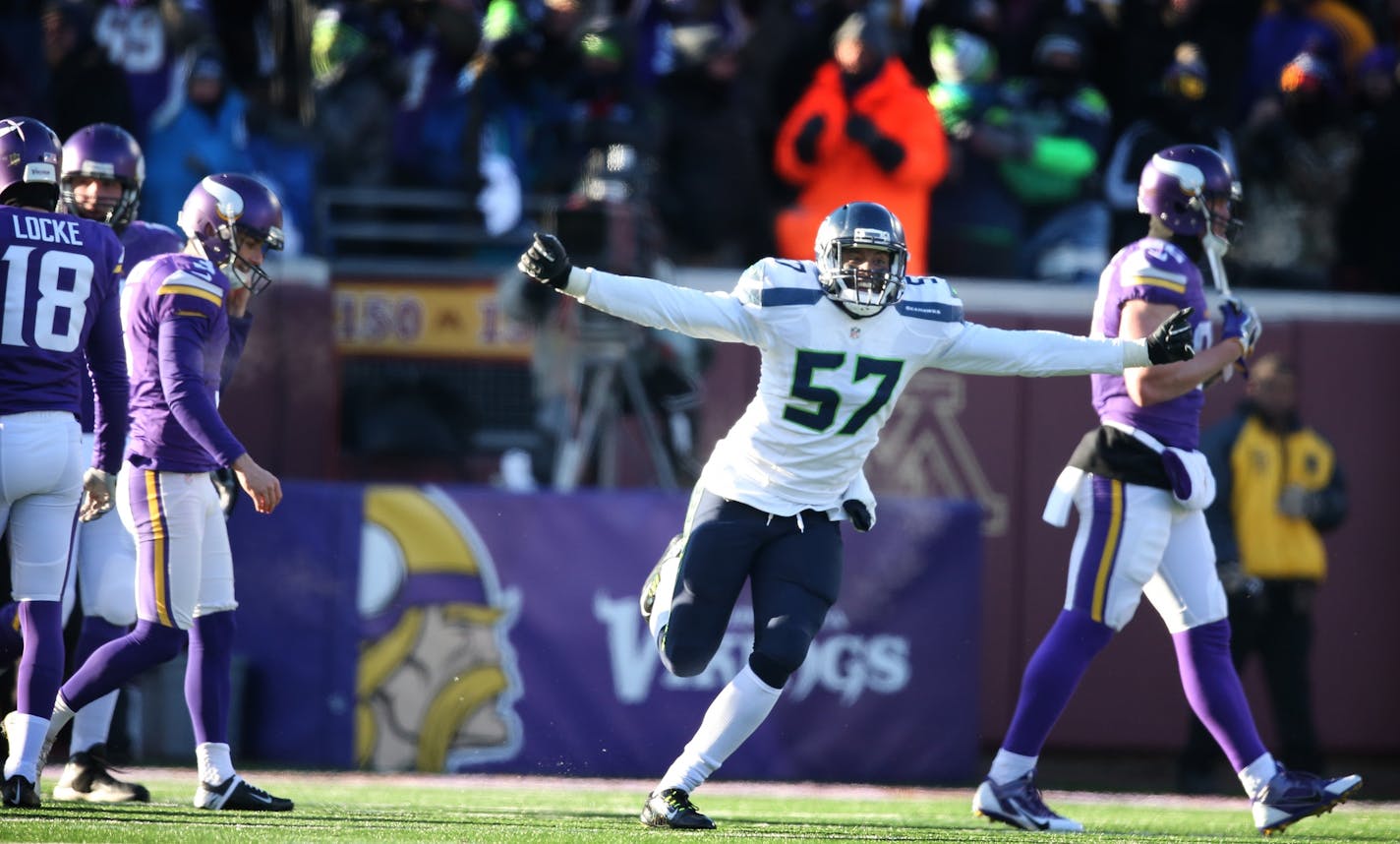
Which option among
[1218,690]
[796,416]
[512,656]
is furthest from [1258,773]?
[512,656]

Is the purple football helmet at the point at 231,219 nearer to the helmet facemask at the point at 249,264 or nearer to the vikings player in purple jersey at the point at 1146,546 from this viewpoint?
the helmet facemask at the point at 249,264

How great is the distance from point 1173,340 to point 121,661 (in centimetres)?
301

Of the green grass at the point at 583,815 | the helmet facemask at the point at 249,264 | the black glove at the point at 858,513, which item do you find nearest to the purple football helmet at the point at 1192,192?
the black glove at the point at 858,513

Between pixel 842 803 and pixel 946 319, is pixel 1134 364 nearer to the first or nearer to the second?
pixel 946 319

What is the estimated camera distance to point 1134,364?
5.53m

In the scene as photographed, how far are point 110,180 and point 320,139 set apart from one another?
3.74 m

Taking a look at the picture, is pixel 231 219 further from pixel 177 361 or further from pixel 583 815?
pixel 583 815

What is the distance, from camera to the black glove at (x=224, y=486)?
580 centimetres

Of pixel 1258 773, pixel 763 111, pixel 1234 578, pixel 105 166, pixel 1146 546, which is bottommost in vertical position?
pixel 1258 773

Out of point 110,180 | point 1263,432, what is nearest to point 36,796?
point 110,180

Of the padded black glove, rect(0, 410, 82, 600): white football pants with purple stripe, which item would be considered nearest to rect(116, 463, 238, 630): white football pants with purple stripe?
rect(0, 410, 82, 600): white football pants with purple stripe

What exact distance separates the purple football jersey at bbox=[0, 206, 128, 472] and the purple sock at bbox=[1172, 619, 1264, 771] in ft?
10.5

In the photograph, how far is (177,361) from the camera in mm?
5426

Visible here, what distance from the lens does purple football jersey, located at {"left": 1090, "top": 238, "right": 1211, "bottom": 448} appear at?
19.3 feet
